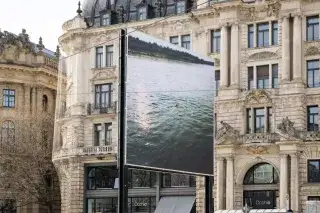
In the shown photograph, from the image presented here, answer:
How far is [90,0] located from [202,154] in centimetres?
3736

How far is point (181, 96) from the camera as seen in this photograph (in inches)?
A: 1428

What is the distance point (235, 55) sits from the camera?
6203 centimetres

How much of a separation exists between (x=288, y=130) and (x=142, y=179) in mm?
14032

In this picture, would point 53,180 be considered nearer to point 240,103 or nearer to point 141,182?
point 141,182

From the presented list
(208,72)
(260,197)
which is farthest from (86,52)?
(208,72)

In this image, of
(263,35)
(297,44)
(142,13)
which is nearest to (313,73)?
(297,44)

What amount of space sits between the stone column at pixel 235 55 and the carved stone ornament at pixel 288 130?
504cm

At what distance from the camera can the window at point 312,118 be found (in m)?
59.2

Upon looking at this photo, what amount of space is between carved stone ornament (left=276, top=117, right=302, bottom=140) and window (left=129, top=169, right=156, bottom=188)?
12.3 metres

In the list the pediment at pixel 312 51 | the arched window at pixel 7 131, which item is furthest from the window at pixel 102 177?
the pediment at pixel 312 51

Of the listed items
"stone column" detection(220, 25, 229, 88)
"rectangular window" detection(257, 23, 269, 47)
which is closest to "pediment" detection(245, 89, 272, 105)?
"stone column" detection(220, 25, 229, 88)

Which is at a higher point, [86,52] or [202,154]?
[86,52]

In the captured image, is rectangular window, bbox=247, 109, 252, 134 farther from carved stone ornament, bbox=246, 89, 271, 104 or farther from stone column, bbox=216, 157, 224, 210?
stone column, bbox=216, 157, 224, 210

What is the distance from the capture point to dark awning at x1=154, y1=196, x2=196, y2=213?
210 ft
